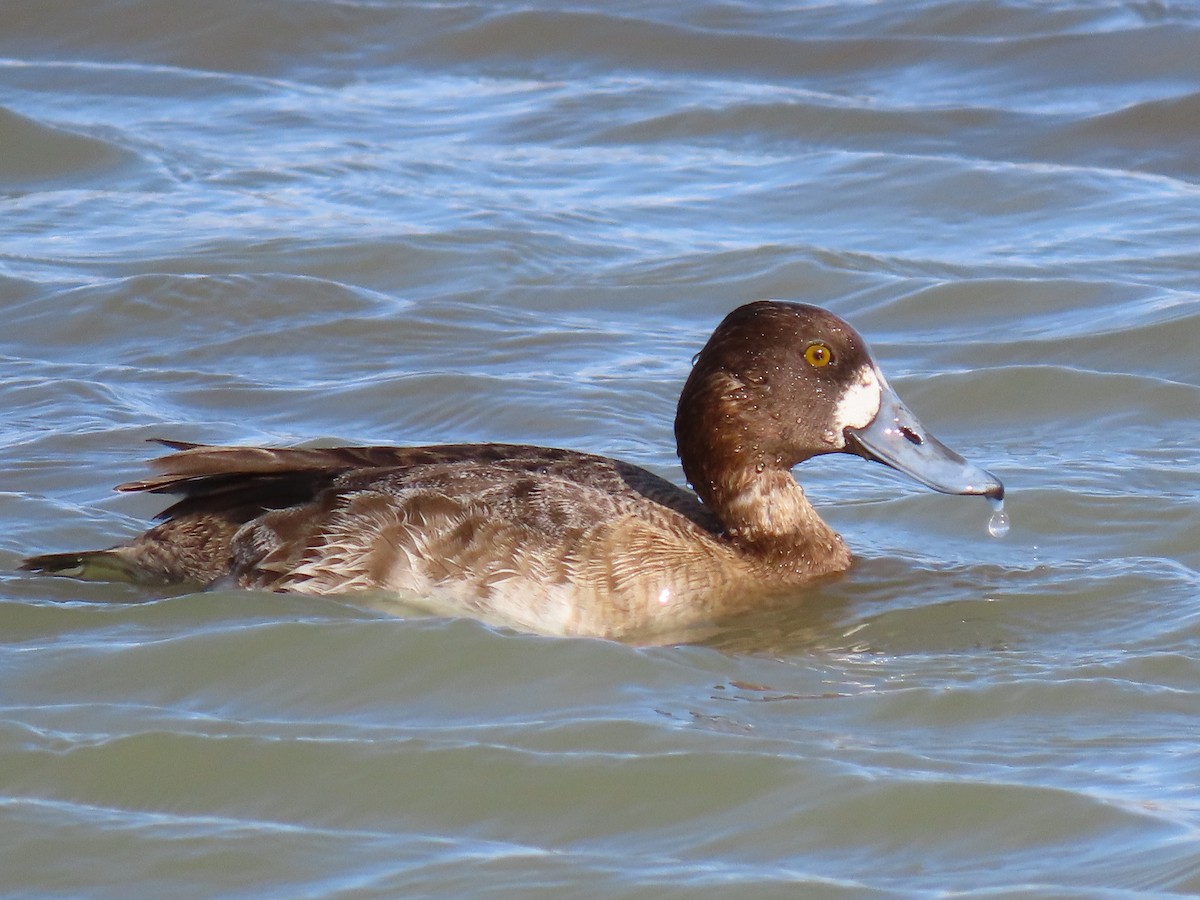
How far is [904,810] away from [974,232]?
653cm

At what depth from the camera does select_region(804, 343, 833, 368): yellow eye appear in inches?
261

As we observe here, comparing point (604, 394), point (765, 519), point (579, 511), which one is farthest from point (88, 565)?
point (604, 394)

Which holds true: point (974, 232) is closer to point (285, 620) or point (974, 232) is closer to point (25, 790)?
point (285, 620)

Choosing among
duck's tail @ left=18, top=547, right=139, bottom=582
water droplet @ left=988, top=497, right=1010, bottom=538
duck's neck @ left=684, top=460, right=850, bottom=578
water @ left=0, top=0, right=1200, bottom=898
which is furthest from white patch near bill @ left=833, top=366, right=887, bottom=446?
duck's tail @ left=18, top=547, right=139, bottom=582

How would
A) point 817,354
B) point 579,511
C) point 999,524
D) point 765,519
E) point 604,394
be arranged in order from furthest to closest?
point 604,394
point 999,524
point 765,519
point 817,354
point 579,511

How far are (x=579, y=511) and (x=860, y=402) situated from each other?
103cm

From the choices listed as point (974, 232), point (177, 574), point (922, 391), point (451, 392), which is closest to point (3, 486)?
point (177, 574)

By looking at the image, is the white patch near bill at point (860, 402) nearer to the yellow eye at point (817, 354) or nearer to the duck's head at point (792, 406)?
the duck's head at point (792, 406)

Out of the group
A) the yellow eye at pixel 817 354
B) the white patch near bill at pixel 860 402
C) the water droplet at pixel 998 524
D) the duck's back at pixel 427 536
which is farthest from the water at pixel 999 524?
the duck's back at pixel 427 536

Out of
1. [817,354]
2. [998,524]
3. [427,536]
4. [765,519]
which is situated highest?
[817,354]

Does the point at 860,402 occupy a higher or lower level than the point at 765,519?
higher

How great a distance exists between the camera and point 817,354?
6.63 metres

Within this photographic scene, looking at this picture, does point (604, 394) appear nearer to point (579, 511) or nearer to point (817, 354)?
point (817, 354)

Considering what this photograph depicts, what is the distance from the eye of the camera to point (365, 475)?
6.32 m
